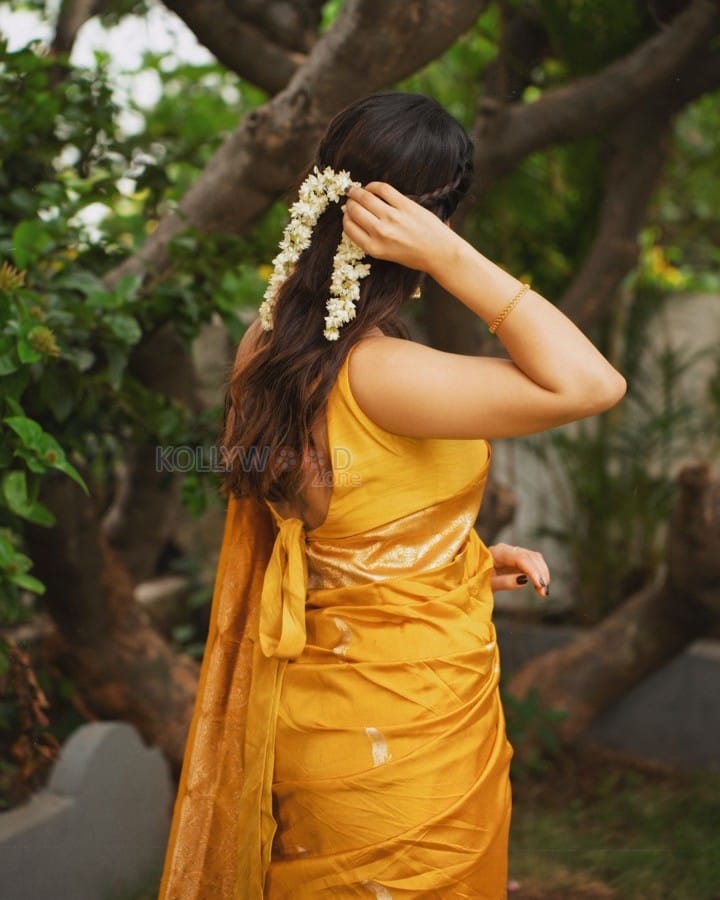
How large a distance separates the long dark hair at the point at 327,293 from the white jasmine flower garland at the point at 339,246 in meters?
0.02

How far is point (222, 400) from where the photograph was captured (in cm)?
369

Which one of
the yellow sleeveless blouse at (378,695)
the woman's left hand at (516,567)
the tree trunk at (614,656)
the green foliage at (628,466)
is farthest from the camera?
the green foliage at (628,466)

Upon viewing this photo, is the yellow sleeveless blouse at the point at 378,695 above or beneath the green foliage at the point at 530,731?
above

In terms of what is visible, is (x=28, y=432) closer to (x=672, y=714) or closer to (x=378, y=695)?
(x=378, y=695)

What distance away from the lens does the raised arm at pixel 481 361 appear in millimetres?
1491

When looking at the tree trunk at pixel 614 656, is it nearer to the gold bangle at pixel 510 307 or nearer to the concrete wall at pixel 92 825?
the concrete wall at pixel 92 825

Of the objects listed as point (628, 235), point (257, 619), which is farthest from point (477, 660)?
point (628, 235)

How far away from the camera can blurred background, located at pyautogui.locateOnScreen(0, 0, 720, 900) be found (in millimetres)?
2447

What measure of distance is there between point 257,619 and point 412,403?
0.56 meters

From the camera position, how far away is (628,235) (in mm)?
3773

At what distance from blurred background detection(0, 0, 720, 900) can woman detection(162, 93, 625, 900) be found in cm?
48

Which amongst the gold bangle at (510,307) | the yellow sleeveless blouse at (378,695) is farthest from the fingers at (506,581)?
the gold bangle at (510,307)

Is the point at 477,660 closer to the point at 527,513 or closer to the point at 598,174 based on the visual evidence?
the point at 598,174

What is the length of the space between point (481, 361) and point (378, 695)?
20.0 inches
